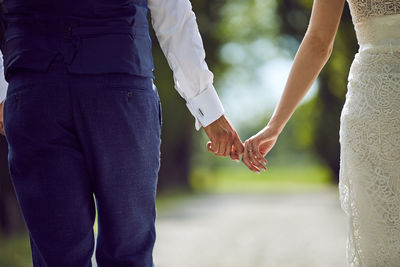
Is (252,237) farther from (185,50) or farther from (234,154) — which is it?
(185,50)

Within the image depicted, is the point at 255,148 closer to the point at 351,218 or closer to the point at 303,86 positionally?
the point at 303,86

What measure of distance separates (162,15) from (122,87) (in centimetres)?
53

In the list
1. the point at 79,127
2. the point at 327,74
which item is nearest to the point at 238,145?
the point at 79,127

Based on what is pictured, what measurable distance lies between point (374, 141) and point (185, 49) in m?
0.93

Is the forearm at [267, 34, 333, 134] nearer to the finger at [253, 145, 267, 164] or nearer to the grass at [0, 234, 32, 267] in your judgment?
the finger at [253, 145, 267, 164]

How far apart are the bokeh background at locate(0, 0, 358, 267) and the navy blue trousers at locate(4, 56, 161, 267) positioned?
409cm

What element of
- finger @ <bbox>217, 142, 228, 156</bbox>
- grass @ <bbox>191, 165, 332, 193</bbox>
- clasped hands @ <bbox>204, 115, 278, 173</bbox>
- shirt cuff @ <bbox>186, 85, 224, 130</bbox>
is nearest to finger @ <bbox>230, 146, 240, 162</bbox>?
clasped hands @ <bbox>204, 115, 278, 173</bbox>

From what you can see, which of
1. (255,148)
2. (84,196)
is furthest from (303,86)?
(84,196)

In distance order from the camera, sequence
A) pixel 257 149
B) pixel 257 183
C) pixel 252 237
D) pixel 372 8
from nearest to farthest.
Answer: pixel 372 8 < pixel 257 149 < pixel 252 237 < pixel 257 183

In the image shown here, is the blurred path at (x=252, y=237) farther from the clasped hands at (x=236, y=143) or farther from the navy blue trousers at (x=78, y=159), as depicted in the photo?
the navy blue trousers at (x=78, y=159)

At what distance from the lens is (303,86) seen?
2.91m

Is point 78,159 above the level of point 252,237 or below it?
above

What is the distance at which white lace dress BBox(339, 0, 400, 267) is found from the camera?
2242mm

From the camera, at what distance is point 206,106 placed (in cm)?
282
